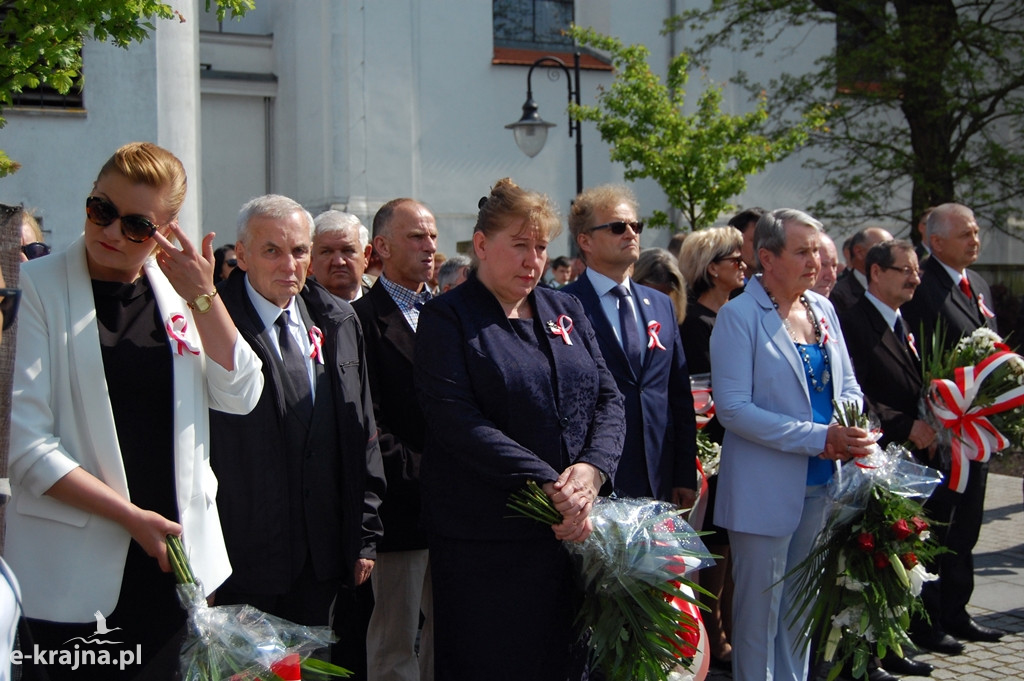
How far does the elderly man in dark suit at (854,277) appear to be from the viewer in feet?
21.7

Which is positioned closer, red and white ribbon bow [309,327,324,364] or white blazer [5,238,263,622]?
white blazer [5,238,263,622]

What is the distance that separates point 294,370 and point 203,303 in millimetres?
814

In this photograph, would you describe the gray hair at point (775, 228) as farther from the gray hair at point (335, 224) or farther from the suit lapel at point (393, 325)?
the gray hair at point (335, 224)

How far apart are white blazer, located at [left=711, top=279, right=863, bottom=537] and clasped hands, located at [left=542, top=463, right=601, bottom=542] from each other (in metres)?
1.36

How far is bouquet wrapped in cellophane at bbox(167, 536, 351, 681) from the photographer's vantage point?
2.87 meters

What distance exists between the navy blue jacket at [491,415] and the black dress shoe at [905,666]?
9.25 ft

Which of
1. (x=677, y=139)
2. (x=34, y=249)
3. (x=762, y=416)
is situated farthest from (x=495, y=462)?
(x=677, y=139)

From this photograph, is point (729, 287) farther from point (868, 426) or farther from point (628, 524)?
point (628, 524)

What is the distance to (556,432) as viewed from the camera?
3.73 m

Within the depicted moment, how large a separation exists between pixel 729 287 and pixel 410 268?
2.03 metres

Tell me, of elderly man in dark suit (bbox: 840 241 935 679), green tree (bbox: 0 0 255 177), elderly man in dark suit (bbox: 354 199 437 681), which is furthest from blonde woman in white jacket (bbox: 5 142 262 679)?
elderly man in dark suit (bbox: 840 241 935 679)

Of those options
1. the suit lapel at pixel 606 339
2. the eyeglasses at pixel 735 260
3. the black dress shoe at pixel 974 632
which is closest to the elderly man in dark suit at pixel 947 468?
the black dress shoe at pixel 974 632

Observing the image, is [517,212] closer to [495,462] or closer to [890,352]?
[495,462]

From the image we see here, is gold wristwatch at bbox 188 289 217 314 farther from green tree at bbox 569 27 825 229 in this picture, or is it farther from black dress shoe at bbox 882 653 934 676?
green tree at bbox 569 27 825 229
